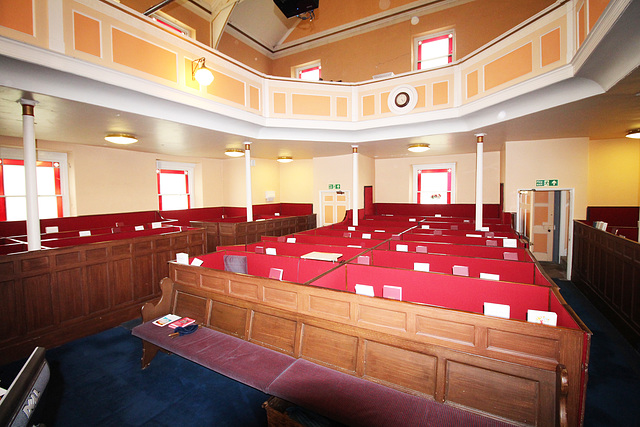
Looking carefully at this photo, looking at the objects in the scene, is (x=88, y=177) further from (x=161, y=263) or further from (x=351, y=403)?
(x=351, y=403)

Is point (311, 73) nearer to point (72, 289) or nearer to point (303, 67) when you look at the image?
point (303, 67)

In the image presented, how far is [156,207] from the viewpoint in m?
9.79

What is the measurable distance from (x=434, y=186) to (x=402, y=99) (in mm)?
5125

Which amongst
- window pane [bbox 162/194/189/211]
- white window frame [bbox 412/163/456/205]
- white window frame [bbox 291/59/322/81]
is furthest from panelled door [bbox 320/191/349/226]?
window pane [bbox 162/194/189/211]

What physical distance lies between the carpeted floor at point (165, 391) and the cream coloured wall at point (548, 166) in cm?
432

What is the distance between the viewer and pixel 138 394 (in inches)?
117

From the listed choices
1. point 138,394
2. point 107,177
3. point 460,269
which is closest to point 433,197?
point 460,269

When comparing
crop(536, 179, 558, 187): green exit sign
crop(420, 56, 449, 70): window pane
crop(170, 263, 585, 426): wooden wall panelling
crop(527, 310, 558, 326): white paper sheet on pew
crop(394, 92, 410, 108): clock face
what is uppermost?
crop(420, 56, 449, 70): window pane

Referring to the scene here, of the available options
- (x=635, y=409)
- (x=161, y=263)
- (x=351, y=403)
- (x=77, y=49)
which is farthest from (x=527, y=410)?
(x=77, y=49)

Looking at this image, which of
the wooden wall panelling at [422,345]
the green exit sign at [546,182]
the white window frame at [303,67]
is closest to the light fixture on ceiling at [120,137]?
the wooden wall panelling at [422,345]

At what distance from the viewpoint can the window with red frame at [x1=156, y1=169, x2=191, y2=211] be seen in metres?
10.3

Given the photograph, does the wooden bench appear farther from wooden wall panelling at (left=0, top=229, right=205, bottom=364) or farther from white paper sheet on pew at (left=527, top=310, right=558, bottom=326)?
wooden wall panelling at (left=0, top=229, right=205, bottom=364)

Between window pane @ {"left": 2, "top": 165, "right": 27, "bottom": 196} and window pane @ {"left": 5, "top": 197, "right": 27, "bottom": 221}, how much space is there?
143mm

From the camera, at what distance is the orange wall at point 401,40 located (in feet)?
26.4
